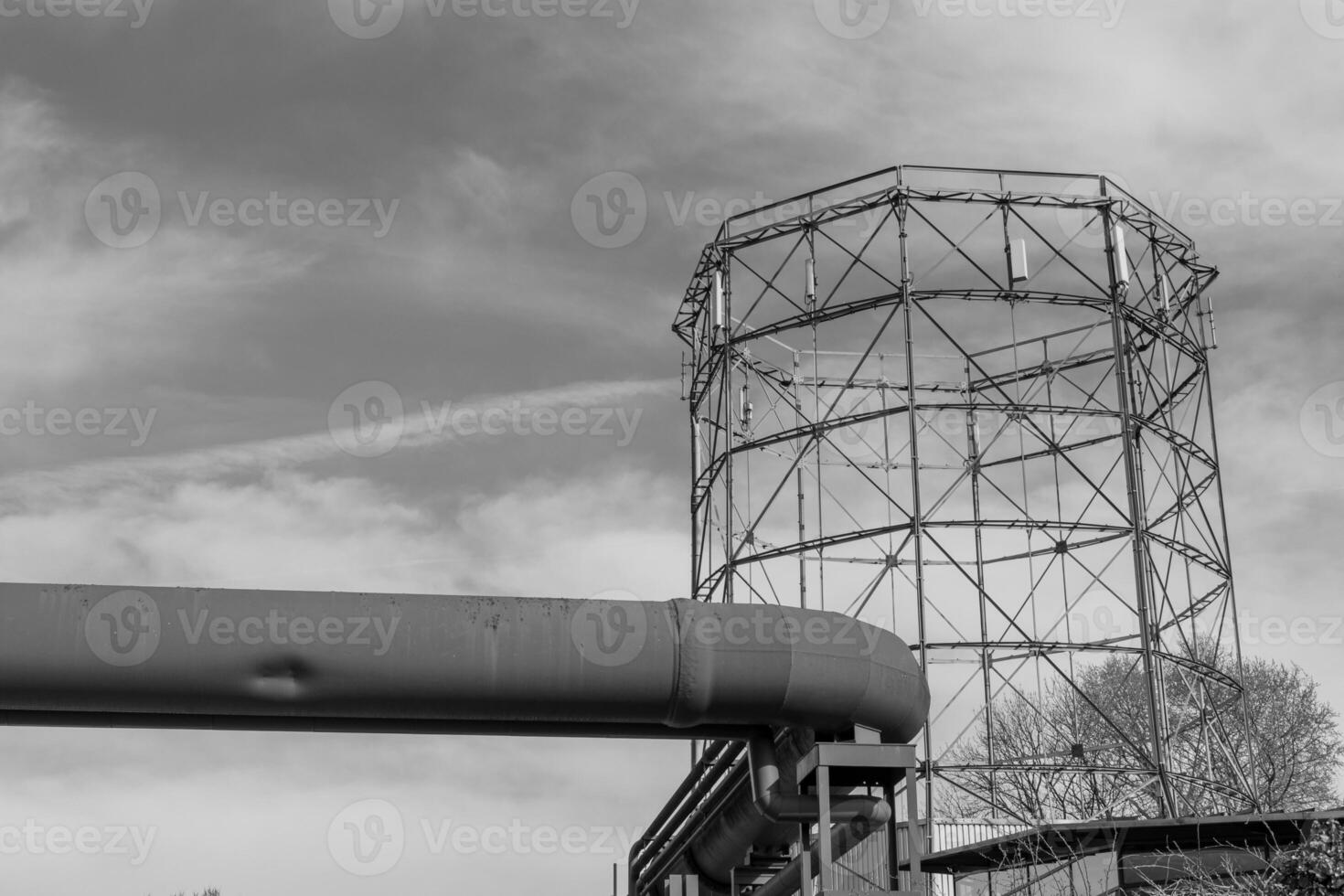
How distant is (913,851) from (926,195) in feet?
58.0

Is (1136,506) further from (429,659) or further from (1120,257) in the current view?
(429,659)

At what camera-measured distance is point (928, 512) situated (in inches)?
1105

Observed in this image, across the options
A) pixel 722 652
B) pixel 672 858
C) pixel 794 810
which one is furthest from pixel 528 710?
pixel 672 858

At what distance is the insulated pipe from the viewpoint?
42.8ft

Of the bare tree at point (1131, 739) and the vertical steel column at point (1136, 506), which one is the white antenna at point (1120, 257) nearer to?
the vertical steel column at point (1136, 506)

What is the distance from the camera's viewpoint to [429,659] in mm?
13328

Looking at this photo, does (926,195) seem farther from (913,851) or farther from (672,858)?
(913,851)

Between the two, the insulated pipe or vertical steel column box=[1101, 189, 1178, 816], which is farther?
vertical steel column box=[1101, 189, 1178, 816]

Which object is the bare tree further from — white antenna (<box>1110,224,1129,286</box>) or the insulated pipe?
the insulated pipe

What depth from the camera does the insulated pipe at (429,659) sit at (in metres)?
13.0

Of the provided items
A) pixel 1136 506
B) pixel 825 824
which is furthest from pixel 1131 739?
pixel 825 824

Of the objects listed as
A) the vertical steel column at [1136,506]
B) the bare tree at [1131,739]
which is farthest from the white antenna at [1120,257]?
the bare tree at [1131,739]

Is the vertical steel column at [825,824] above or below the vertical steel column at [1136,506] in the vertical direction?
below

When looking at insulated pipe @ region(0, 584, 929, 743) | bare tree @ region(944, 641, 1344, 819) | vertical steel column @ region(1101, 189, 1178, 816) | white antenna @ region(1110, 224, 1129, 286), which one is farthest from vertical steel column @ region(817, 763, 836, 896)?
bare tree @ region(944, 641, 1344, 819)
